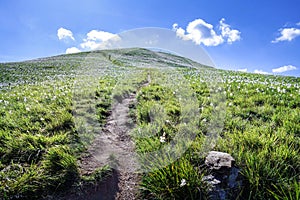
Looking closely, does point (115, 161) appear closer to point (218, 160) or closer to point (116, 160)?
point (116, 160)

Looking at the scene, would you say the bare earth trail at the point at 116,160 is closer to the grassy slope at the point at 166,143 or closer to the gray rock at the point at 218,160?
the grassy slope at the point at 166,143

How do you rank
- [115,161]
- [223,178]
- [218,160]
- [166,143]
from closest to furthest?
[223,178] < [218,160] < [115,161] < [166,143]

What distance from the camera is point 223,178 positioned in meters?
3.36

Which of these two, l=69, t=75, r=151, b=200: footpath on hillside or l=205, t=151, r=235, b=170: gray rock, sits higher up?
l=205, t=151, r=235, b=170: gray rock

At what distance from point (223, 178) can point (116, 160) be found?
7.62 feet

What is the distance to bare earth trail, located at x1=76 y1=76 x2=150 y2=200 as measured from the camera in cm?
374

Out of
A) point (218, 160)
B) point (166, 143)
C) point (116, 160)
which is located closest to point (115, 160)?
point (116, 160)

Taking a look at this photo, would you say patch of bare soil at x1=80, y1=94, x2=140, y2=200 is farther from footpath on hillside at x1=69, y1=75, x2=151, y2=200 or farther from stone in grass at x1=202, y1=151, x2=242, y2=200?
stone in grass at x1=202, y1=151, x2=242, y2=200


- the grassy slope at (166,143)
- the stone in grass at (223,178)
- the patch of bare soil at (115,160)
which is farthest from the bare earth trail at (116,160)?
the stone in grass at (223,178)

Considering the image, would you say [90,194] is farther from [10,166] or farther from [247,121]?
→ [247,121]

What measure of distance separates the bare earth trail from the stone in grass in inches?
53.5

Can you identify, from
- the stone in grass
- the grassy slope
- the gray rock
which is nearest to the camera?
the stone in grass

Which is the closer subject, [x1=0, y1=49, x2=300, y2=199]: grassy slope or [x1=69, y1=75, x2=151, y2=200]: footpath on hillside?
[x1=0, y1=49, x2=300, y2=199]: grassy slope

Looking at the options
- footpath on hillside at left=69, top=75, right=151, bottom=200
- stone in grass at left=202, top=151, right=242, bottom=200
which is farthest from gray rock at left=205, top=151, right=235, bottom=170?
footpath on hillside at left=69, top=75, right=151, bottom=200
